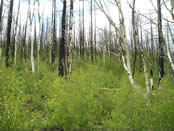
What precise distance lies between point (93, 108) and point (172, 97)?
2118mm

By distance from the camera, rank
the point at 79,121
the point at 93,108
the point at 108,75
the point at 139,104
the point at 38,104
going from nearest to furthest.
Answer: the point at 139,104 → the point at 79,121 → the point at 93,108 → the point at 38,104 → the point at 108,75

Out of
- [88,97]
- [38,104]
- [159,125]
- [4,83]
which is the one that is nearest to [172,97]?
[159,125]

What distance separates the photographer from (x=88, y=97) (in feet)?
15.4

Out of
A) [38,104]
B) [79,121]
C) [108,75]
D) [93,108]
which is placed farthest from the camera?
[108,75]

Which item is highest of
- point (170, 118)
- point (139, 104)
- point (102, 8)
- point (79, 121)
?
point (102, 8)

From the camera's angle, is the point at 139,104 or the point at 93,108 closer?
the point at 139,104

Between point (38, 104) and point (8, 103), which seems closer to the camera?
point (8, 103)

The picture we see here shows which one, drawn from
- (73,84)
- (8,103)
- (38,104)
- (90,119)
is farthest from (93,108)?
(38,104)

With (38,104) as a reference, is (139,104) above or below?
above

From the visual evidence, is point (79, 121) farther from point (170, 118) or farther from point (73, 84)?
point (170, 118)

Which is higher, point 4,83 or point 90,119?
point 4,83

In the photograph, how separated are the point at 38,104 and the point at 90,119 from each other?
10.4 feet

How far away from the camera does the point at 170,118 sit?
361 centimetres

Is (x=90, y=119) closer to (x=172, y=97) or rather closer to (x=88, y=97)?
(x=88, y=97)
